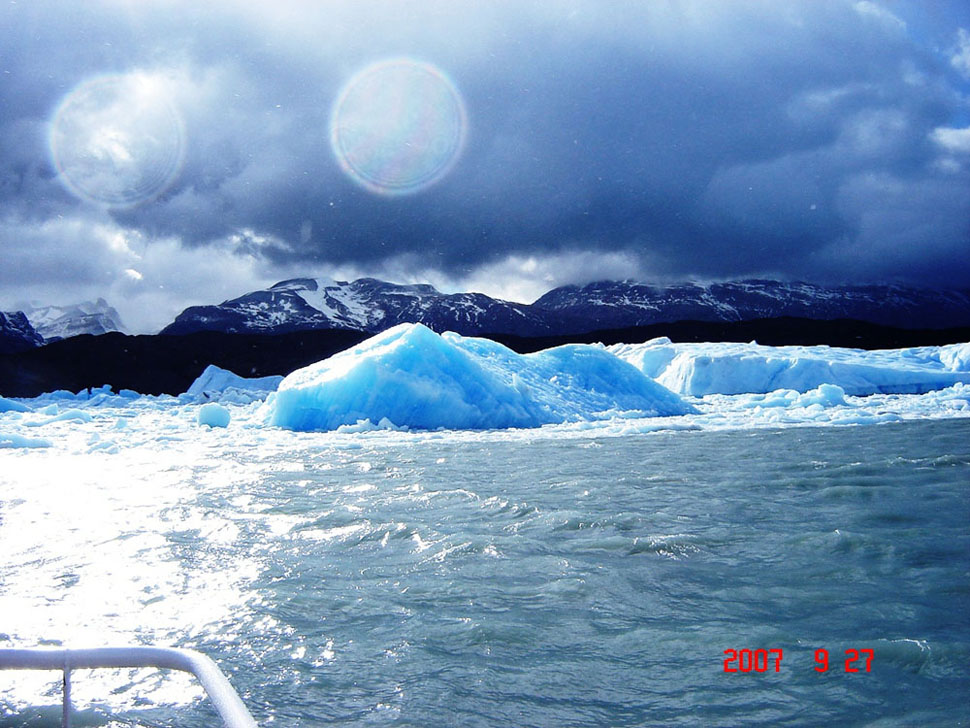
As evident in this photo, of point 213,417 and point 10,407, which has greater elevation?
point 213,417

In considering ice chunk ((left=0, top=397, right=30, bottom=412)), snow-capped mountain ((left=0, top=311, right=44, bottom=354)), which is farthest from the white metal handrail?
snow-capped mountain ((left=0, top=311, right=44, bottom=354))

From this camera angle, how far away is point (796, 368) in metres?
22.8

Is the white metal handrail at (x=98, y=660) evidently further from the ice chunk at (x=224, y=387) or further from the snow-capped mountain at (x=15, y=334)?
the snow-capped mountain at (x=15, y=334)

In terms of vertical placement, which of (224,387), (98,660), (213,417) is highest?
(98,660)

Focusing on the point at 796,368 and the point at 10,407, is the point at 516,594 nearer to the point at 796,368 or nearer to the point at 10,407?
the point at 796,368

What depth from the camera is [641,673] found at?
246 centimetres

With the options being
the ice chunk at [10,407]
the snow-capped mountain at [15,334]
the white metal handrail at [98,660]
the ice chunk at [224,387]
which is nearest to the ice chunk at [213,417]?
the ice chunk at [10,407]

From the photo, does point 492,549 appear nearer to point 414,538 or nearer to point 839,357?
point 414,538

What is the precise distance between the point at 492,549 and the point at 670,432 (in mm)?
8658
